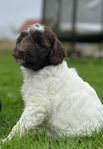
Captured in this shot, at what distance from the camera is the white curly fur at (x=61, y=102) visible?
5.31 metres

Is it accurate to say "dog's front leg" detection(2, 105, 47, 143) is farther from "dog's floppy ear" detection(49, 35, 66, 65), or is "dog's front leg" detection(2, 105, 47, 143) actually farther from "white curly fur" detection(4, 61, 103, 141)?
"dog's floppy ear" detection(49, 35, 66, 65)

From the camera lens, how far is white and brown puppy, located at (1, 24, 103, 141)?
523 centimetres

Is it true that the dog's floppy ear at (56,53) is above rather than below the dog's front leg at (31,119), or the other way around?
above

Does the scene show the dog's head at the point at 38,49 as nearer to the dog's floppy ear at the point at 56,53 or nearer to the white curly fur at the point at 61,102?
the dog's floppy ear at the point at 56,53

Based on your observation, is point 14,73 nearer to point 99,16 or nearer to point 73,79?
point 99,16

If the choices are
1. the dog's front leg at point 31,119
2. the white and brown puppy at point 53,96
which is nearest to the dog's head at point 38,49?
the white and brown puppy at point 53,96

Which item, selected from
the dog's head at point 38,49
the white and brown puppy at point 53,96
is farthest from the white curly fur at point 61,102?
the dog's head at point 38,49

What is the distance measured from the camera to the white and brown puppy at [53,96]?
17.2 feet

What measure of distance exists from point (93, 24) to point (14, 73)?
6726 mm

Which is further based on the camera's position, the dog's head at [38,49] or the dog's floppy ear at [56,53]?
the dog's floppy ear at [56,53]

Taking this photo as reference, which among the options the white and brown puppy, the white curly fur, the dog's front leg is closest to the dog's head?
the white and brown puppy

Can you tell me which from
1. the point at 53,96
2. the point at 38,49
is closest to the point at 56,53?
the point at 38,49

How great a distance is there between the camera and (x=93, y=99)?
17.9ft

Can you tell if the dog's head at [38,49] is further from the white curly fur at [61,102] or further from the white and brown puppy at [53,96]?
the white curly fur at [61,102]
